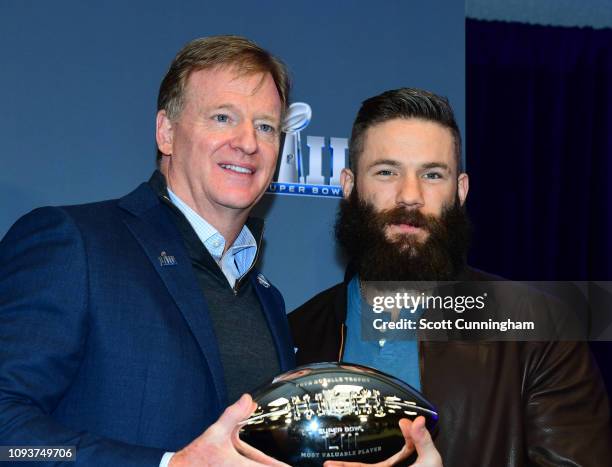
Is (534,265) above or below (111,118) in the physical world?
below

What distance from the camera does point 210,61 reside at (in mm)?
2238

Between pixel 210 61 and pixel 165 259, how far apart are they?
62cm

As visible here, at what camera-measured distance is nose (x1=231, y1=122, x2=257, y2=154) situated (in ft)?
7.17

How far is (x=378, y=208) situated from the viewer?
8.93 feet

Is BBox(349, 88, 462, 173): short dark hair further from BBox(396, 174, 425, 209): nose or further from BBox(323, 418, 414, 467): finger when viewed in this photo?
BBox(323, 418, 414, 467): finger

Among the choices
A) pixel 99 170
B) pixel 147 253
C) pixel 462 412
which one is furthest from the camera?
pixel 99 170

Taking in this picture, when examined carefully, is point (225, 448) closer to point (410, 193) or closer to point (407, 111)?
point (410, 193)

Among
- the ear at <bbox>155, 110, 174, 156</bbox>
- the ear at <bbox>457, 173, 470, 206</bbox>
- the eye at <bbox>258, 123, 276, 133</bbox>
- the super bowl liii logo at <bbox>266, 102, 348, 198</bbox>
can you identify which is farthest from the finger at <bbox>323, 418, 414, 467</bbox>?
the super bowl liii logo at <bbox>266, 102, 348, 198</bbox>

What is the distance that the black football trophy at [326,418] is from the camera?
5.34ft

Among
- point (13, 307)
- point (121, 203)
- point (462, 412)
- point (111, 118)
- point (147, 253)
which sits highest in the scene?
point (111, 118)

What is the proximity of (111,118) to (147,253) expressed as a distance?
1667mm

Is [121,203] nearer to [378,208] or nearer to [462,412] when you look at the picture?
[378,208]

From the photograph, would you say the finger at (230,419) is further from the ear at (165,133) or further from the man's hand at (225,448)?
the ear at (165,133)

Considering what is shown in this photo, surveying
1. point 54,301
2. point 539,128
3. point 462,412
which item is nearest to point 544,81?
point 539,128
